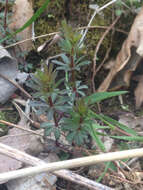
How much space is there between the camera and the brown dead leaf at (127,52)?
219cm

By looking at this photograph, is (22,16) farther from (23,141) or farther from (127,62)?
(23,141)

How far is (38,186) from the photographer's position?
1804 millimetres

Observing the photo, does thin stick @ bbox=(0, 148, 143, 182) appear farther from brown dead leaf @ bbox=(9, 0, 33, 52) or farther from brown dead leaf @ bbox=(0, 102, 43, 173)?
brown dead leaf @ bbox=(9, 0, 33, 52)

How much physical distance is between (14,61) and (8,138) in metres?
0.74

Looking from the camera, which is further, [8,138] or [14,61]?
[14,61]

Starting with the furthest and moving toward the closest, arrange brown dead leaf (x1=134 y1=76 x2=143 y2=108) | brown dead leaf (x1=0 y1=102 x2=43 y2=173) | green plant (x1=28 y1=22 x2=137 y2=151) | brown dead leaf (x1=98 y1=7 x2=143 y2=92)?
1. brown dead leaf (x1=134 y1=76 x2=143 y2=108)
2. brown dead leaf (x1=98 y1=7 x2=143 y2=92)
3. brown dead leaf (x1=0 y1=102 x2=43 y2=173)
4. green plant (x1=28 y1=22 x2=137 y2=151)

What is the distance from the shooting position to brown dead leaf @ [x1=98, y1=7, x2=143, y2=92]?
7.20ft

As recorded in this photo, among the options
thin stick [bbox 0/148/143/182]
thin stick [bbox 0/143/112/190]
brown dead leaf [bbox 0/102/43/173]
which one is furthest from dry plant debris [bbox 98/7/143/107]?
thin stick [bbox 0/148/143/182]

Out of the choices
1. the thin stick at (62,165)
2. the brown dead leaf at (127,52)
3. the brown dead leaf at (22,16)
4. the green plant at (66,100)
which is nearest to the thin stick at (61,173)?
the green plant at (66,100)

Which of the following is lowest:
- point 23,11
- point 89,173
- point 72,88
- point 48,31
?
point 89,173

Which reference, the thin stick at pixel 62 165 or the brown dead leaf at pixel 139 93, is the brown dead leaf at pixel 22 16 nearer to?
the brown dead leaf at pixel 139 93

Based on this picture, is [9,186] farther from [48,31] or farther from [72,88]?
[48,31]

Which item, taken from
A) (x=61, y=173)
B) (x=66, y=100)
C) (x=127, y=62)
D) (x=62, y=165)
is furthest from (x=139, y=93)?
(x=62, y=165)

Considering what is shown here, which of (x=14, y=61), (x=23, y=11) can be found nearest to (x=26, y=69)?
(x=14, y=61)
